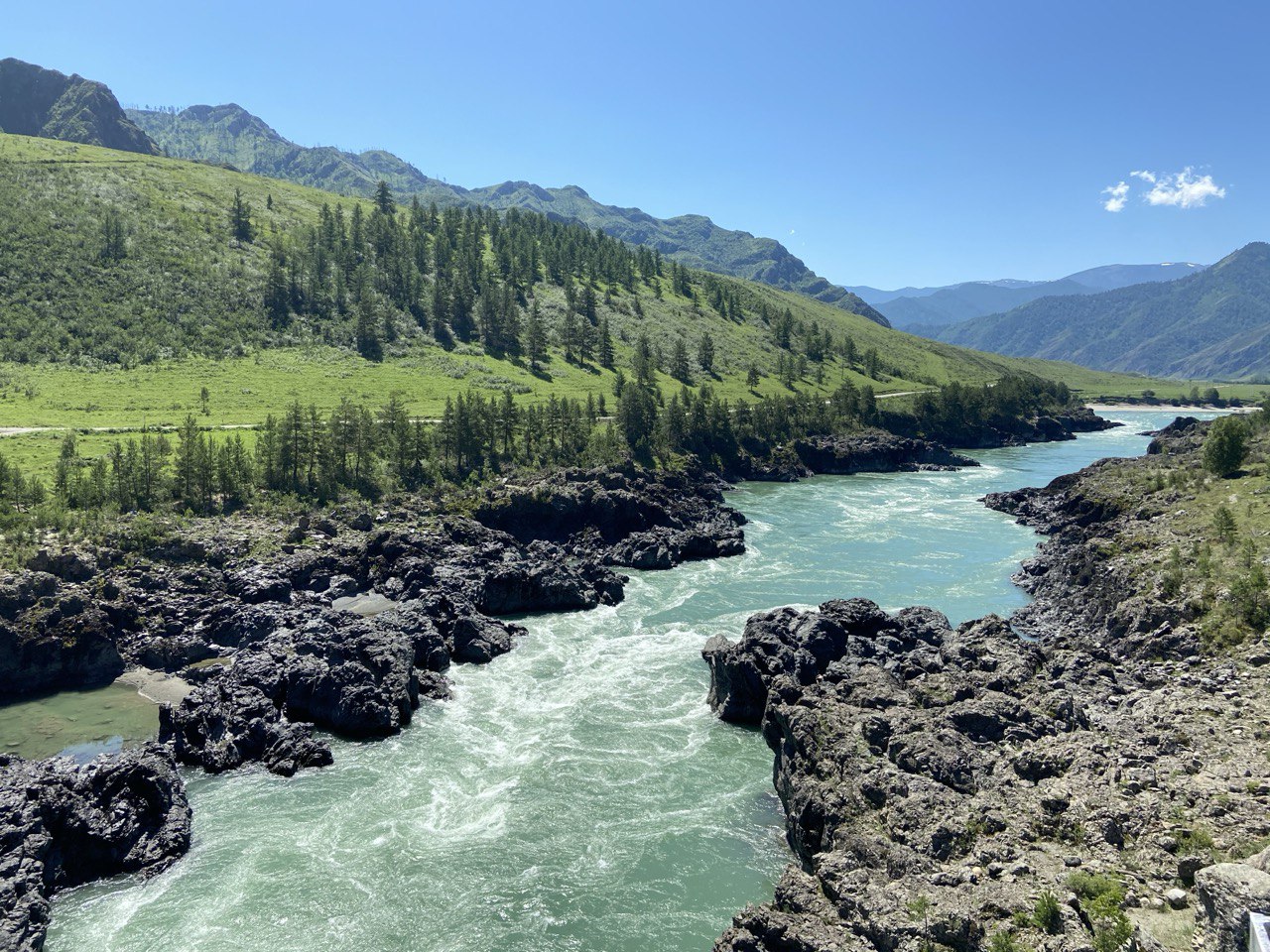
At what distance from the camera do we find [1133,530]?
232ft

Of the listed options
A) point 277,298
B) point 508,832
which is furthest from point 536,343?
point 508,832

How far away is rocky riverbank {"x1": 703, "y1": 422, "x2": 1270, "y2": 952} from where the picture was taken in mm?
23609

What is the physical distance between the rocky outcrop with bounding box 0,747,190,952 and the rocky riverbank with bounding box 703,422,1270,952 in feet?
85.7

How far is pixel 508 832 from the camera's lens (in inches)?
1475

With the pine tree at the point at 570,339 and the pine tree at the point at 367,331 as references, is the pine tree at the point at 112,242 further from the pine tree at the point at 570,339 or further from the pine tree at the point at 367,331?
the pine tree at the point at 570,339

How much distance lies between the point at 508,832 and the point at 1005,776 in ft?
73.7

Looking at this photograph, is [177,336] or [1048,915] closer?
[1048,915]

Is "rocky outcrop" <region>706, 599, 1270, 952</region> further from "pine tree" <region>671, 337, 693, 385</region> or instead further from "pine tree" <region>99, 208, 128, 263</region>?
"pine tree" <region>99, 208, 128, 263</region>

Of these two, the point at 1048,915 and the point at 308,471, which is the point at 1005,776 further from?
the point at 308,471

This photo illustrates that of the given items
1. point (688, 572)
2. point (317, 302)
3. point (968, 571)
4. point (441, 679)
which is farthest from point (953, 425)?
point (441, 679)

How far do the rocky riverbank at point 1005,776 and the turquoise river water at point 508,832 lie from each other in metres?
3.98

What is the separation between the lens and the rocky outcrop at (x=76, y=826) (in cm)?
3080

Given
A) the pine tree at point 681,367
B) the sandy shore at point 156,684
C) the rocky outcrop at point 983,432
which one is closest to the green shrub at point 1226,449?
the rocky outcrop at point 983,432

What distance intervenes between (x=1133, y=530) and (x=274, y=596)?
7506 centimetres
